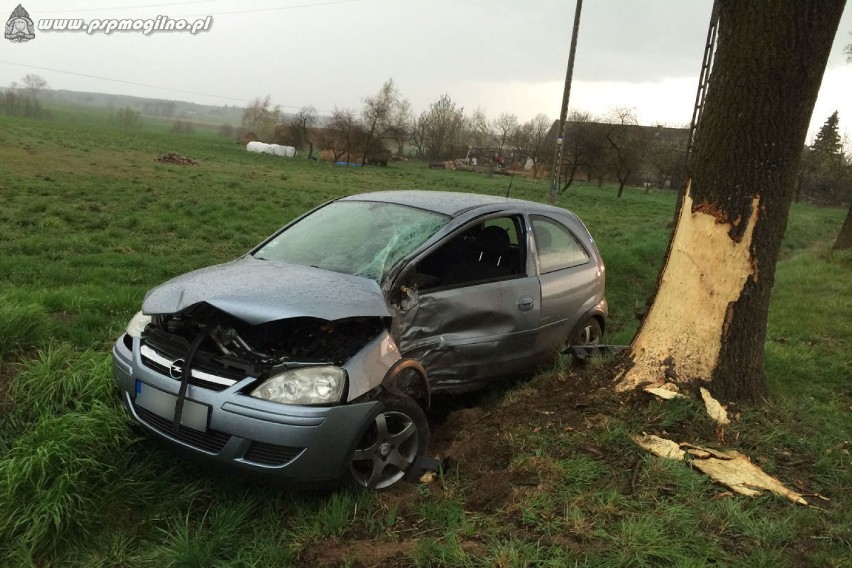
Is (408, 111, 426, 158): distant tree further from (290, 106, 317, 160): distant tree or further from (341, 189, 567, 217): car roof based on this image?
(341, 189, 567, 217): car roof

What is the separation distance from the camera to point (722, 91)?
3707 mm

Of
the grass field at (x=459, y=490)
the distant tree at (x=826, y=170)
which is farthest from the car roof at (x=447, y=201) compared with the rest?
the distant tree at (x=826, y=170)

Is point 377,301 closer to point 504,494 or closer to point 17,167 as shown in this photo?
point 504,494

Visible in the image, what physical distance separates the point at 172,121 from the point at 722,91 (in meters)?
82.8

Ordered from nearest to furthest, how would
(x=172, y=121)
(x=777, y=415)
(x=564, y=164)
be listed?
1. (x=777, y=415)
2. (x=564, y=164)
3. (x=172, y=121)

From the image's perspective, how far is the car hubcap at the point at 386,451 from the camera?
3.10m

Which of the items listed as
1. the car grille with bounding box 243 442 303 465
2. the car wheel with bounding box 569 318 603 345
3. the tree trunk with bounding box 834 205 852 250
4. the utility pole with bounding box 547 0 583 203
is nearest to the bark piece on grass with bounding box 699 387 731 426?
the car wheel with bounding box 569 318 603 345

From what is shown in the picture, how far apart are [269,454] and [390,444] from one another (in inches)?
26.5

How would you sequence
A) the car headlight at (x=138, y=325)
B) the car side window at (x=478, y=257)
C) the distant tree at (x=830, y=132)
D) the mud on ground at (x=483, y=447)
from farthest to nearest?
the distant tree at (x=830, y=132) < the car side window at (x=478, y=257) < the car headlight at (x=138, y=325) < the mud on ground at (x=483, y=447)

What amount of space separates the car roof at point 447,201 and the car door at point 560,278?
9.1 inches

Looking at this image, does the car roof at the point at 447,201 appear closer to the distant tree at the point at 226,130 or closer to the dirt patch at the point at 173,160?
the dirt patch at the point at 173,160

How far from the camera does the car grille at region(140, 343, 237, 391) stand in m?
2.89

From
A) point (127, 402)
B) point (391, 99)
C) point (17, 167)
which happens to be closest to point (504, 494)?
point (127, 402)

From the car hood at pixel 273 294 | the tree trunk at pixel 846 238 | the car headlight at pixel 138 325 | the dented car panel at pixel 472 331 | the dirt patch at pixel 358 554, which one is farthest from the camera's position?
the tree trunk at pixel 846 238
